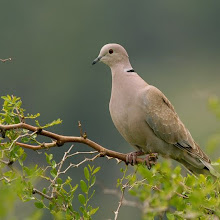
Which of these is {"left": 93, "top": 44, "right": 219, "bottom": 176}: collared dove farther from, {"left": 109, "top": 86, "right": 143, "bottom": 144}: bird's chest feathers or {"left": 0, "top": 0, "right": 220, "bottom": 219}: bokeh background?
{"left": 0, "top": 0, "right": 220, "bottom": 219}: bokeh background

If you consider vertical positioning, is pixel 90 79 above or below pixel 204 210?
above

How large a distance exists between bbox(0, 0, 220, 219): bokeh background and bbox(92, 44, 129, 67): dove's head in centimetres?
2018

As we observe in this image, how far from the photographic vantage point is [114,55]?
5.21 m

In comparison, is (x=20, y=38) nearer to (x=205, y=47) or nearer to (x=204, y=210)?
(x=205, y=47)

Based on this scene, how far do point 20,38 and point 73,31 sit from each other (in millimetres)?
6063

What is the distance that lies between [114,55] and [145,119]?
53 cm

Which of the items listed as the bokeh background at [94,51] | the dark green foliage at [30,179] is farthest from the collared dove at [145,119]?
the bokeh background at [94,51]

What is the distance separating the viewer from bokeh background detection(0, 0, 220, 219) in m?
34.2

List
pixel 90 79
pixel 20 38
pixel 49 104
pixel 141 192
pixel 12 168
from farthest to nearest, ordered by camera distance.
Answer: pixel 20 38, pixel 90 79, pixel 49 104, pixel 12 168, pixel 141 192

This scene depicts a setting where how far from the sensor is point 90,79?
3916 cm

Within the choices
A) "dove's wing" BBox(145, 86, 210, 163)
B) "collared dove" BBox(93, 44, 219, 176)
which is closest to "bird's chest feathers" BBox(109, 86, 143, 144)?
"collared dove" BBox(93, 44, 219, 176)

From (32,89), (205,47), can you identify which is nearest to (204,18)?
(205,47)

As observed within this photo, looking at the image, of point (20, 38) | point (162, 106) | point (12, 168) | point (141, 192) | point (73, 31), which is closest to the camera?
point (141, 192)

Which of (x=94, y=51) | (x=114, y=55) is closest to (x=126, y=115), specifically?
(x=114, y=55)
